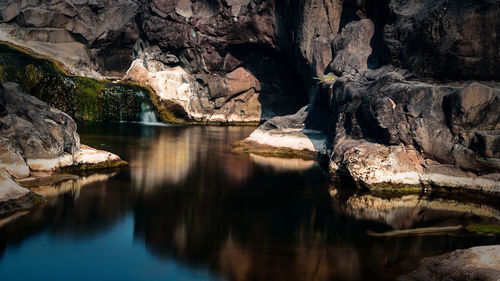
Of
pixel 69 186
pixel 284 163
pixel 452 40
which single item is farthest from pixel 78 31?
pixel 452 40

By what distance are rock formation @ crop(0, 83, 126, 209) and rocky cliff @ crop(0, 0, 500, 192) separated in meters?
8.60

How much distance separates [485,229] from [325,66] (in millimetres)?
17424

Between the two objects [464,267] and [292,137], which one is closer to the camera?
[464,267]

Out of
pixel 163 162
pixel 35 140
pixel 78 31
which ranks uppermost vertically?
pixel 78 31

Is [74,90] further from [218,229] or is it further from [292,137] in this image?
[218,229]

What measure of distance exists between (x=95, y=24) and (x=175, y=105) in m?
11.0

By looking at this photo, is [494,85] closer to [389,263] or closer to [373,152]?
[373,152]

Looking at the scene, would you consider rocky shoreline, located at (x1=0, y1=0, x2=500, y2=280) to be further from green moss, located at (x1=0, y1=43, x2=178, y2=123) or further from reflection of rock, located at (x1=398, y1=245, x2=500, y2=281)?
green moss, located at (x1=0, y1=43, x2=178, y2=123)

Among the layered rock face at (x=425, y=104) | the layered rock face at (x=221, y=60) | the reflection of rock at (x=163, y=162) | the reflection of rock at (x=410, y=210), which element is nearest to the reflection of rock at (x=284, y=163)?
the layered rock face at (x=425, y=104)

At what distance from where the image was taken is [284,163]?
19.0 m

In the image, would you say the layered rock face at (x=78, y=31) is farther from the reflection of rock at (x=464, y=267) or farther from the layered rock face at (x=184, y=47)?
→ the reflection of rock at (x=464, y=267)

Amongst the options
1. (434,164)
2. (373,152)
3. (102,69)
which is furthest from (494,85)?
(102,69)

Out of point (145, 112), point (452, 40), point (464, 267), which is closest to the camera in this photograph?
point (464, 267)

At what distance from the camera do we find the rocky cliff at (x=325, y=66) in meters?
13.9
